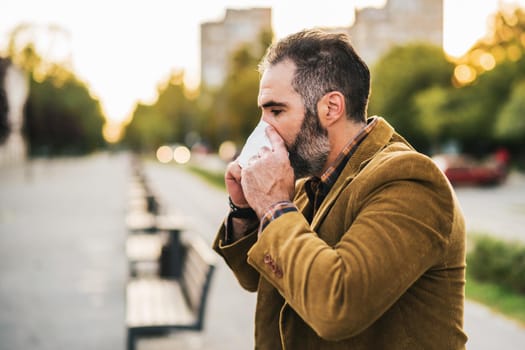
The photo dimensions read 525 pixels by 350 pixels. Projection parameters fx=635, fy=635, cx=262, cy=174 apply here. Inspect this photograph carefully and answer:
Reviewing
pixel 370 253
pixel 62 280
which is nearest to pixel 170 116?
pixel 62 280

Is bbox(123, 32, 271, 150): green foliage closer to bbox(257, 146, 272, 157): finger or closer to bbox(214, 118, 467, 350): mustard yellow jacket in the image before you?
bbox(257, 146, 272, 157): finger

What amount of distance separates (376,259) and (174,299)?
4.34 metres

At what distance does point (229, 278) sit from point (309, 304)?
7095 millimetres

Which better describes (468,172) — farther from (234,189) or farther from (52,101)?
(52,101)

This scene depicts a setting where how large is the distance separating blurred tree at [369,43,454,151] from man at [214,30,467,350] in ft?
141

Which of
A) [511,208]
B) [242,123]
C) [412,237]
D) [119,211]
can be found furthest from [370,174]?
[242,123]

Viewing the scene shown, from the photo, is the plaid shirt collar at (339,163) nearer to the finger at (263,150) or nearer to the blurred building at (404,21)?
the finger at (263,150)

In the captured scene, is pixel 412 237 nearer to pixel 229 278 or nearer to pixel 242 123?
pixel 229 278

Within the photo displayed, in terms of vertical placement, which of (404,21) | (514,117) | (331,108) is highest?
(404,21)

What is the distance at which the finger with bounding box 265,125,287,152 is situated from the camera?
184cm

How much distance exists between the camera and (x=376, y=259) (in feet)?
4.90

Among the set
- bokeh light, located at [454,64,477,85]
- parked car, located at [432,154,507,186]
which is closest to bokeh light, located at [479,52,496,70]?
bokeh light, located at [454,64,477,85]

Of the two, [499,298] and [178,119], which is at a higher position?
[499,298]

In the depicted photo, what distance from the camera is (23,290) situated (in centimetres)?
794
